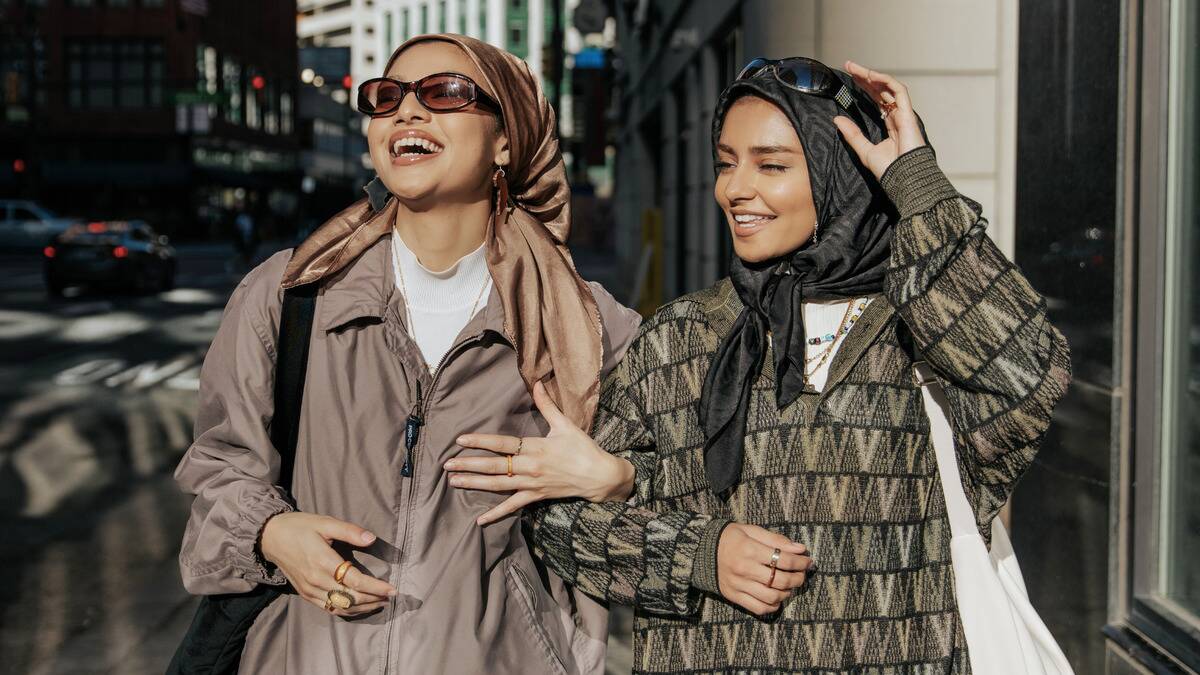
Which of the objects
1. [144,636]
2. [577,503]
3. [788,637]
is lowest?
[144,636]

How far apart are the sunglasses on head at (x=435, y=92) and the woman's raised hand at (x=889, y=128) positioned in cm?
74

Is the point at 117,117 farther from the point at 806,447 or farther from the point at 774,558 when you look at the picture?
the point at 774,558

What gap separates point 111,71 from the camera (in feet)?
194

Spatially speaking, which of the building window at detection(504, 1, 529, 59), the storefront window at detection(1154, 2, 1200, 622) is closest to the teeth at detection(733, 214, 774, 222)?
the storefront window at detection(1154, 2, 1200, 622)

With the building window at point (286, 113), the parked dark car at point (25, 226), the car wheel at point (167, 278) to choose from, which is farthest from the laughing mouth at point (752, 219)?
the building window at point (286, 113)

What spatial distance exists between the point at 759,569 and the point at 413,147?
1091mm

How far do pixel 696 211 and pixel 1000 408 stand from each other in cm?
1177

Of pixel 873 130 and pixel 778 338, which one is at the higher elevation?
pixel 873 130

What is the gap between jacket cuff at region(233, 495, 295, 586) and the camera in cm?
245

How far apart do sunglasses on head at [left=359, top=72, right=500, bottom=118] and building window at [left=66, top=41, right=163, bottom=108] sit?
2363 inches

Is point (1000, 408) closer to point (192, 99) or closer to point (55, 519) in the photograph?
point (55, 519)

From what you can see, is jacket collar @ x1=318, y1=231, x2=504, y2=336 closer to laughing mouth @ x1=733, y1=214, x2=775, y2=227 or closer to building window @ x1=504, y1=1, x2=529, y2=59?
laughing mouth @ x1=733, y1=214, x2=775, y2=227

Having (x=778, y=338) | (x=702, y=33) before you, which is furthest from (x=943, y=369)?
(x=702, y=33)

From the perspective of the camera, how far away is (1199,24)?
3953mm
